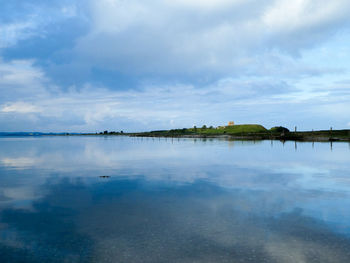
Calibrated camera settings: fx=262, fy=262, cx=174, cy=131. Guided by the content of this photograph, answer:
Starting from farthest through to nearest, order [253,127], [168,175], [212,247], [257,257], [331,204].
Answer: [253,127] < [168,175] < [331,204] < [212,247] < [257,257]

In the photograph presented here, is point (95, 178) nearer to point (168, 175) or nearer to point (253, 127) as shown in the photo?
point (168, 175)

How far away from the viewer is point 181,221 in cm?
1240

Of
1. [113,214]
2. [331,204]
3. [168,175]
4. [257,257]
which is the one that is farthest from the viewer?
[168,175]

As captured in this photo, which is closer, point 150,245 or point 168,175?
point 150,245

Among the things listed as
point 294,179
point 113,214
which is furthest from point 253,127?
point 113,214

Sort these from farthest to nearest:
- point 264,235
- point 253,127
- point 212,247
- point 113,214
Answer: point 253,127, point 113,214, point 264,235, point 212,247

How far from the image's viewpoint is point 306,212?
13773 mm

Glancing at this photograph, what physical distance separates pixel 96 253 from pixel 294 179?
64.1 ft

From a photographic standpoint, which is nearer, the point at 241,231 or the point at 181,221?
the point at 241,231

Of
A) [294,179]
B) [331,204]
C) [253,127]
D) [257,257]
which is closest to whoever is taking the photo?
[257,257]

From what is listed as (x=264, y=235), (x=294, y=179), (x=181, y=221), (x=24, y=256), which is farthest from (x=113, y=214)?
(x=294, y=179)

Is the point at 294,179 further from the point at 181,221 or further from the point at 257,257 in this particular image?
the point at 257,257

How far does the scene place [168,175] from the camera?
25875 millimetres

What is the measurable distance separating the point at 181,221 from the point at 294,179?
49.6 feet
